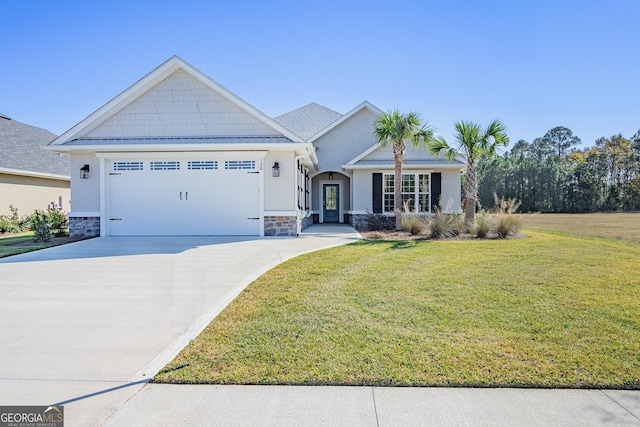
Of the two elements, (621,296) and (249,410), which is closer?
(249,410)

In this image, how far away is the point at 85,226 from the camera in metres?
13.3

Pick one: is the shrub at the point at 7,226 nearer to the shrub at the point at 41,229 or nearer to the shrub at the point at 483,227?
the shrub at the point at 41,229

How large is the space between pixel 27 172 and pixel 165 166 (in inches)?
386

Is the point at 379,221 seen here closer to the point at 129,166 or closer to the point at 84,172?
the point at 129,166

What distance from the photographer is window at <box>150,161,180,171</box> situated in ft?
42.7

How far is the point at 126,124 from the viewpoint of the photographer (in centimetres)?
1338

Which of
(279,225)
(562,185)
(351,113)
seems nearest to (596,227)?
(351,113)

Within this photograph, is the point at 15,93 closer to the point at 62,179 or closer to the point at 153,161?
the point at 62,179

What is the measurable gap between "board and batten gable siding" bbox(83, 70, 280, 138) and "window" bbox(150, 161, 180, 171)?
3.62ft

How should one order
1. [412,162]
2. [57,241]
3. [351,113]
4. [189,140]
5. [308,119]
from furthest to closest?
1. [308,119]
2. [351,113]
3. [412,162]
4. [189,140]
5. [57,241]

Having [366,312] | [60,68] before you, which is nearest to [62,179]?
[60,68]

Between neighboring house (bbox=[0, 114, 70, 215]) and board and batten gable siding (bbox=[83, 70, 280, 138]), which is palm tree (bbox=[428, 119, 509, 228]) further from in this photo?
neighboring house (bbox=[0, 114, 70, 215])

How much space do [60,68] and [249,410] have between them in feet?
51.8

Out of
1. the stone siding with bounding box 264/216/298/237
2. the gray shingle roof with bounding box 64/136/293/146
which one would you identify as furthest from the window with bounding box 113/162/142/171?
the stone siding with bounding box 264/216/298/237
